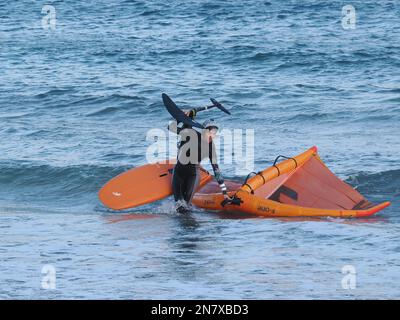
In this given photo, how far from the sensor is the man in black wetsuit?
12.2 metres

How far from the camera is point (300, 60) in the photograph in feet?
86.0

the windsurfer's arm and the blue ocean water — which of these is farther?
the windsurfer's arm

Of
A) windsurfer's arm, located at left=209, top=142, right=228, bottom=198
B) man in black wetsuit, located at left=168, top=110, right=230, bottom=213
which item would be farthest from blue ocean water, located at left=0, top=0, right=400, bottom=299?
windsurfer's arm, located at left=209, top=142, right=228, bottom=198

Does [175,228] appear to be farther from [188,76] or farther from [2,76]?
[2,76]

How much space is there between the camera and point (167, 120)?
21172 mm

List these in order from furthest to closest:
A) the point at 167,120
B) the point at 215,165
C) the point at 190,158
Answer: the point at 167,120, the point at 190,158, the point at 215,165

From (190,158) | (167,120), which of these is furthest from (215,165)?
(167,120)

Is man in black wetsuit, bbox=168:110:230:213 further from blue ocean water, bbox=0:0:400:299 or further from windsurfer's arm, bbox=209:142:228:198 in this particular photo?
blue ocean water, bbox=0:0:400:299

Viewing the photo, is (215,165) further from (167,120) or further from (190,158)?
(167,120)

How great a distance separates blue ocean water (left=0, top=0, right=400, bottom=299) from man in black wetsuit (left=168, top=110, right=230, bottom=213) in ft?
Answer: 1.33

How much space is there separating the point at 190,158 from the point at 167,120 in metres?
8.62

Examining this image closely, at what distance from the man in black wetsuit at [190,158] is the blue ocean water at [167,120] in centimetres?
40

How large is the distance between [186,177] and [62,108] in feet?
34.2

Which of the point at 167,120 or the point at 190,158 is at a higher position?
the point at 190,158
